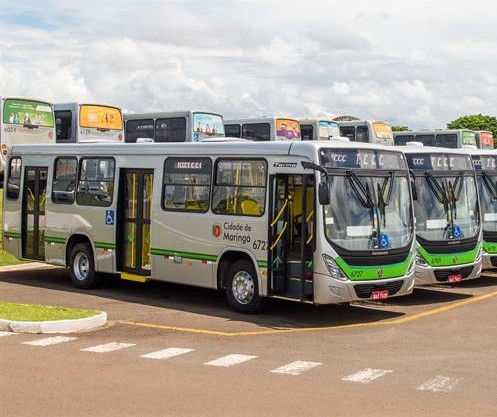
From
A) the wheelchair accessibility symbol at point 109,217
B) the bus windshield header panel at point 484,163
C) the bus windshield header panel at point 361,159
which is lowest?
the wheelchair accessibility symbol at point 109,217

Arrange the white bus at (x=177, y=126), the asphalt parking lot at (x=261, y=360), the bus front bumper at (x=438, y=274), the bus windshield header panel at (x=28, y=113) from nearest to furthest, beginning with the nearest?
the asphalt parking lot at (x=261, y=360), the bus front bumper at (x=438, y=274), the bus windshield header panel at (x=28, y=113), the white bus at (x=177, y=126)

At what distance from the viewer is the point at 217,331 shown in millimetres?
12297

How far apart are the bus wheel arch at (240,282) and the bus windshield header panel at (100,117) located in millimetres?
17002

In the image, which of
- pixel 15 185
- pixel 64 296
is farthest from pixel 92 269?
pixel 15 185

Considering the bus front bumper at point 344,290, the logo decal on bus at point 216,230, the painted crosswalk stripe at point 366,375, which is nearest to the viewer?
the painted crosswalk stripe at point 366,375

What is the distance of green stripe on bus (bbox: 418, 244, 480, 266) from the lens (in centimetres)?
1519

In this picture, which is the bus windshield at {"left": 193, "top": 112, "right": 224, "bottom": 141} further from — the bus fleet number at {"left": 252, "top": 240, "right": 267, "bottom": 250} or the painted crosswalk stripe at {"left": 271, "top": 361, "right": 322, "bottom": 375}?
the painted crosswalk stripe at {"left": 271, "top": 361, "right": 322, "bottom": 375}

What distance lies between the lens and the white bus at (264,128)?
1303 inches

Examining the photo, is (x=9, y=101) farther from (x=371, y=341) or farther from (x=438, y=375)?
(x=438, y=375)

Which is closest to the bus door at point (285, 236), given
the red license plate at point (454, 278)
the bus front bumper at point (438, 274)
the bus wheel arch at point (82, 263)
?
the bus front bumper at point (438, 274)

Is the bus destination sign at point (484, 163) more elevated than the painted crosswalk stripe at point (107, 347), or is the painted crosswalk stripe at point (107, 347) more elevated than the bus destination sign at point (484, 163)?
the bus destination sign at point (484, 163)

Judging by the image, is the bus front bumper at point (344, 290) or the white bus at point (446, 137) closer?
the bus front bumper at point (344, 290)

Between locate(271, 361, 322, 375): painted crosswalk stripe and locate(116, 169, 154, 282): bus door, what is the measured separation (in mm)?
6053

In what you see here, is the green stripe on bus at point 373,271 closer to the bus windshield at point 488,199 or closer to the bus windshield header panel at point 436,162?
the bus windshield header panel at point 436,162
